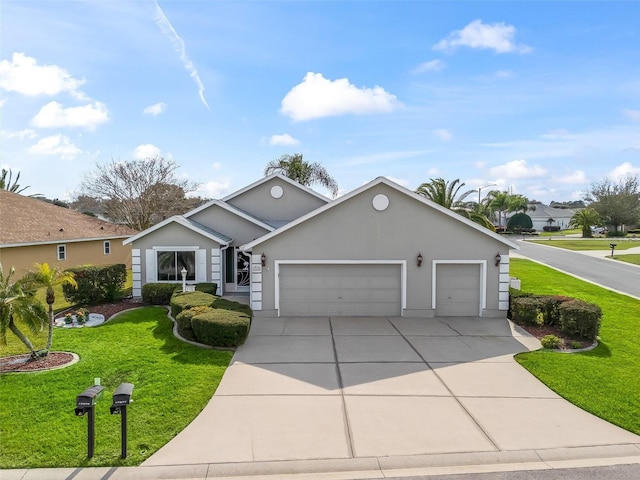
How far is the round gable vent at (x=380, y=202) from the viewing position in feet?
47.0

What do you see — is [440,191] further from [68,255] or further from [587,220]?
[587,220]

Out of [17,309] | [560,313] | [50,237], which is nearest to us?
[17,309]

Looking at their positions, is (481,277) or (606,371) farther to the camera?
(481,277)

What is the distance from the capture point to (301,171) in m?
40.3

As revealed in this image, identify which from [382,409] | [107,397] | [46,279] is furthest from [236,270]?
[382,409]

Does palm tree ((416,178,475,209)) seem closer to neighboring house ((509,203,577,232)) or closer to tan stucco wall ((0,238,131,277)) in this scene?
tan stucco wall ((0,238,131,277))

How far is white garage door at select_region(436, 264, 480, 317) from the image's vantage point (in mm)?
14570

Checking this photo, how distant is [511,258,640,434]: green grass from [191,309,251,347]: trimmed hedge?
23.2ft

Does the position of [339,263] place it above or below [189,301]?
above

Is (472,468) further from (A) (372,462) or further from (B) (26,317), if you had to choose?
(B) (26,317)

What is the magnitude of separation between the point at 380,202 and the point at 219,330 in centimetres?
706

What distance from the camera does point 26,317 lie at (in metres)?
8.99

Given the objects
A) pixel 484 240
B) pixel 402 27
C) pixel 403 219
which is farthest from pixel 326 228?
pixel 402 27

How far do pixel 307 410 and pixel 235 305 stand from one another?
625 cm
